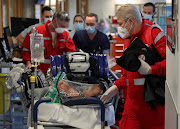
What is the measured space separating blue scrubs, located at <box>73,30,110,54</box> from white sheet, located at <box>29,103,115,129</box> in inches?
90.5

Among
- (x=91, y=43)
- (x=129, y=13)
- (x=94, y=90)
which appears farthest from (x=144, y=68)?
(x=91, y=43)

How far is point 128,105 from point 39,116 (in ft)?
2.60

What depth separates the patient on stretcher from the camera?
3420 millimetres

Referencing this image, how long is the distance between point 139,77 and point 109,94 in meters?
0.37

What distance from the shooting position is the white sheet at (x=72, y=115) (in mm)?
3263

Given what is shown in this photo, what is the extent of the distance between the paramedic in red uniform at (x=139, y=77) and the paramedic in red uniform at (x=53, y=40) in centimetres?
198

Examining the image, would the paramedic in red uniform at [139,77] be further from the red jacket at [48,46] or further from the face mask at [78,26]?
the face mask at [78,26]

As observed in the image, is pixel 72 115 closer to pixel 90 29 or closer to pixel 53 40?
pixel 53 40

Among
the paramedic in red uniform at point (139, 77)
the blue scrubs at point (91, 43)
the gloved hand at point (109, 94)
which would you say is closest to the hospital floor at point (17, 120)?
the blue scrubs at point (91, 43)

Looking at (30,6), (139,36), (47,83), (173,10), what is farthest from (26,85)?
(30,6)

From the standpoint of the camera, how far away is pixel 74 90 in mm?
3453

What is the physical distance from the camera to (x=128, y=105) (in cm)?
308

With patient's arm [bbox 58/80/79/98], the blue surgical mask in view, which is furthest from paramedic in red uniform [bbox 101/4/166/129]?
the blue surgical mask

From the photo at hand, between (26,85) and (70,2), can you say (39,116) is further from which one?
(70,2)
